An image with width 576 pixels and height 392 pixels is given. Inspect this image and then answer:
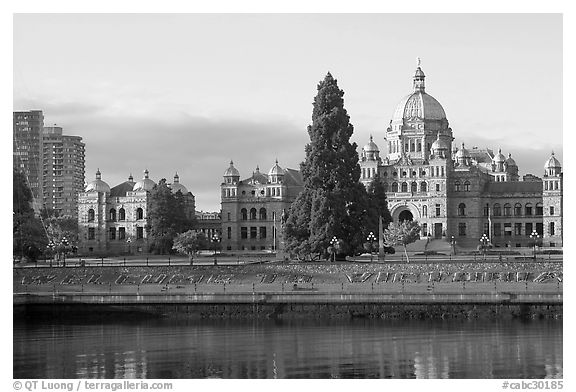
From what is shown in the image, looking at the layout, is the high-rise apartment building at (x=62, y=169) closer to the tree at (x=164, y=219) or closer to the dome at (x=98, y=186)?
the dome at (x=98, y=186)

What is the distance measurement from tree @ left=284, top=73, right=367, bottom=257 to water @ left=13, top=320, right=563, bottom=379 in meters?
17.4

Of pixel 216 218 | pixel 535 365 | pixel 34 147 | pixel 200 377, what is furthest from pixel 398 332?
pixel 34 147

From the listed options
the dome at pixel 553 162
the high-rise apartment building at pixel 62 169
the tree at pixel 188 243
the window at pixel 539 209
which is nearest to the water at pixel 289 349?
the tree at pixel 188 243

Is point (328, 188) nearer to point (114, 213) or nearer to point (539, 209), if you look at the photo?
point (539, 209)

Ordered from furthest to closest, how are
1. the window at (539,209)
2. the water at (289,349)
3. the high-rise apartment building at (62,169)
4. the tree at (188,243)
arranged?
the high-rise apartment building at (62,169) → the window at (539,209) → the tree at (188,243) → the water at (289,349)

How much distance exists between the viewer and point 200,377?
4181 cm

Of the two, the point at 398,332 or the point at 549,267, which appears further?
the point at 549,267

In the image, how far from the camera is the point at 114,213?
134875 millimetres

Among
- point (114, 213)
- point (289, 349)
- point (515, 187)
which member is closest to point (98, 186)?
point (114, 213)

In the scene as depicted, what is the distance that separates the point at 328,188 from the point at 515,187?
57718 millimetres

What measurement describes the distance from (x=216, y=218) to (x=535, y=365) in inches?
4035

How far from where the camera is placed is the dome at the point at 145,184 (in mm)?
133887

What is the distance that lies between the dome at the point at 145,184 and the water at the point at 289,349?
239 ft
